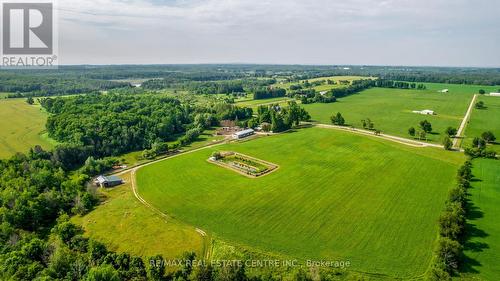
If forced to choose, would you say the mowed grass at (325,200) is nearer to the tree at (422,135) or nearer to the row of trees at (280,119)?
the tree at (422,135)

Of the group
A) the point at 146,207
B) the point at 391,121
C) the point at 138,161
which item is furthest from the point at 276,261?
the point at 391,121

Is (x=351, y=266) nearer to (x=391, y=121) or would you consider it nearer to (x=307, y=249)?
(x=307, y=249)

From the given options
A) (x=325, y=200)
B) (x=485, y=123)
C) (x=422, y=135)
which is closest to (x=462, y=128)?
(x=485, y=123)

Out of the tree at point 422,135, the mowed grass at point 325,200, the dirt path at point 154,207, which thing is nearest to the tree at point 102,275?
the dirt path at point 154,207

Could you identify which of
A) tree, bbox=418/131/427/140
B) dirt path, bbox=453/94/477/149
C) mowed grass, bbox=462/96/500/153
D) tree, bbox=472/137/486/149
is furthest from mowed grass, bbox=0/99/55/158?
mowed grass, bbox=462/96/500/153

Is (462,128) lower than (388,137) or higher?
higher

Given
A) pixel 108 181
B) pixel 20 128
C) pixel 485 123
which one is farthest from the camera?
pixel 485 123

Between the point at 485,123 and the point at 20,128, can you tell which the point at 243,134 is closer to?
the point at 20,128
